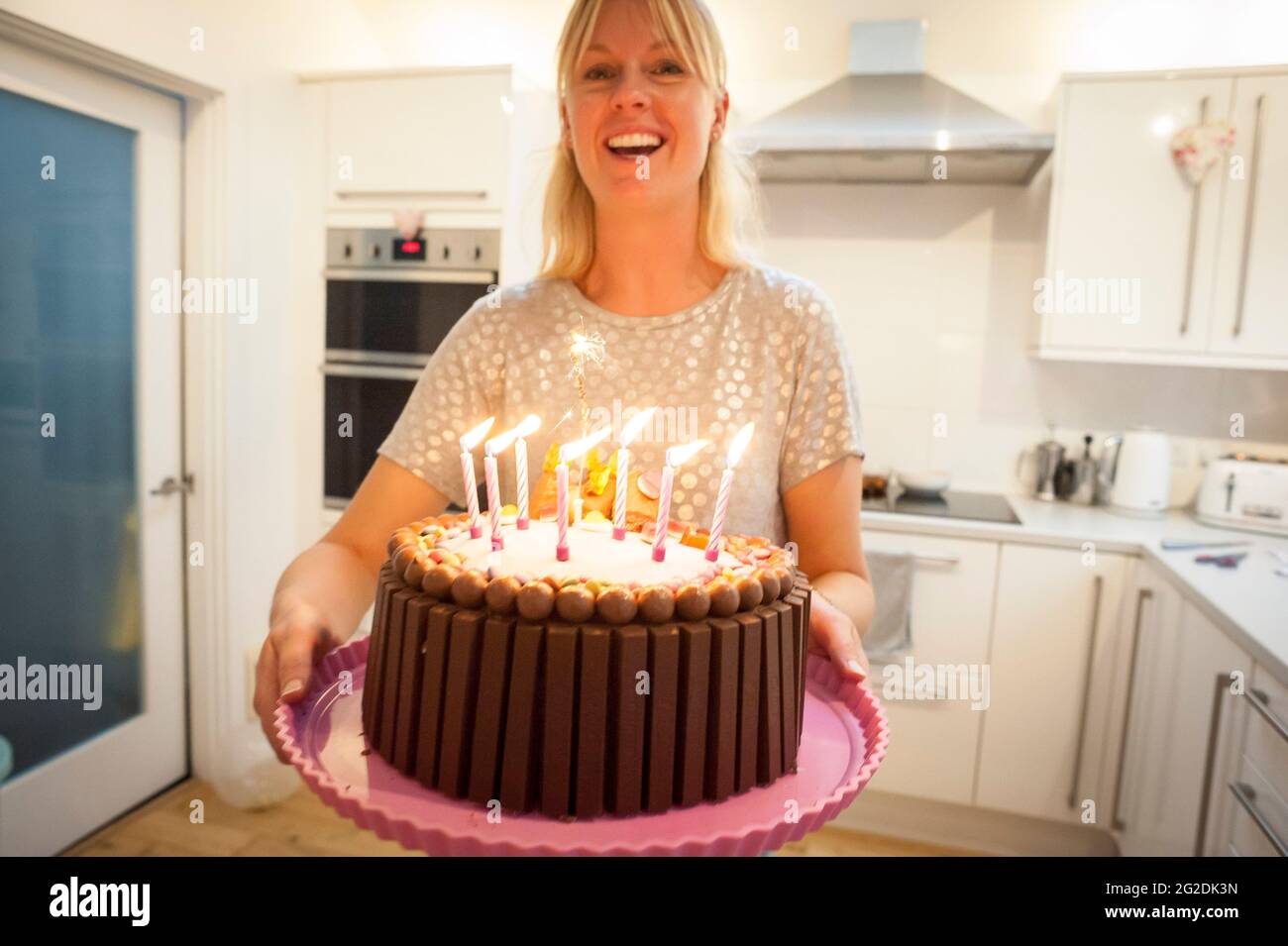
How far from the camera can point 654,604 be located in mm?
783

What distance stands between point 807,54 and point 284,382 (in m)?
2.15

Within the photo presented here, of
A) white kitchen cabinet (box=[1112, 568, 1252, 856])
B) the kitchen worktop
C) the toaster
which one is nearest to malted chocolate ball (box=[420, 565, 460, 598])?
the kitchen worktop

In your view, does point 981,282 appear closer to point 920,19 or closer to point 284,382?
point 920,19

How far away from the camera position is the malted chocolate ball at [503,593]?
79 cm

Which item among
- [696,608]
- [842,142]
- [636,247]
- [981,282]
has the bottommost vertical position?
[696,608]

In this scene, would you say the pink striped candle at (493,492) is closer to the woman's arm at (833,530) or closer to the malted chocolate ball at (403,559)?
the malted chocolate ball at (403,559)

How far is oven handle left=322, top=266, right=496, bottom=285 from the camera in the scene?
2.85m

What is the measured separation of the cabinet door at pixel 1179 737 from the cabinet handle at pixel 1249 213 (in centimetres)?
97

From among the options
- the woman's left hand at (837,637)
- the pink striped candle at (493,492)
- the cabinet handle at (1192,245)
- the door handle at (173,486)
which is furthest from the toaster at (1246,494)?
the door handle at (173,486)

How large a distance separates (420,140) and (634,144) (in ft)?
6.59

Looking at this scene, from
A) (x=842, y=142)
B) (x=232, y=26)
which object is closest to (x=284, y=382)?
(x=232, y=26)

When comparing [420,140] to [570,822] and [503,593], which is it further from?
[570,822]

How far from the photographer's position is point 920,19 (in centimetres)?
296

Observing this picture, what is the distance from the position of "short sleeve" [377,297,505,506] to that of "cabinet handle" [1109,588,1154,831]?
203 centimetres
